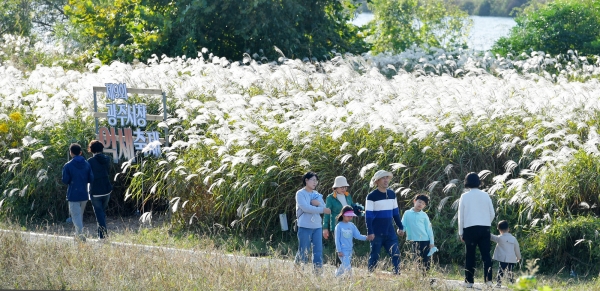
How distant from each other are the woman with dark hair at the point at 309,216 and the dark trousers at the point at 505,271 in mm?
2053

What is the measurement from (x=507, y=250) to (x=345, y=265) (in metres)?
1.84

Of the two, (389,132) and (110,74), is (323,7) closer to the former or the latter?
(110,74)

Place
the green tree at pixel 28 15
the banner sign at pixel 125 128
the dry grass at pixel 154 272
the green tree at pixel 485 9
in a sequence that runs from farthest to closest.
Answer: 1. the green tree at pixel 485 9
2. the green tree at pixel 28 15
3. the banner sign at pixel 125 128
4. the dry grass at pixel 154 272

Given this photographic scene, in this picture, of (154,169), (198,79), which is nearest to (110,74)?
(198,79)

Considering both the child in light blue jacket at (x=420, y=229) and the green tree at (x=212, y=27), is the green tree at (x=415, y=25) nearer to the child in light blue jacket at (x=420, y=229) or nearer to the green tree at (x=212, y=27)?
the green tree at (x=212, y=27)

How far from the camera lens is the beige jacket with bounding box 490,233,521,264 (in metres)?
9.66

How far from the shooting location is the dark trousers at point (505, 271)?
924 cm

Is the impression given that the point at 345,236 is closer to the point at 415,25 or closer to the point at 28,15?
the point at 415,25

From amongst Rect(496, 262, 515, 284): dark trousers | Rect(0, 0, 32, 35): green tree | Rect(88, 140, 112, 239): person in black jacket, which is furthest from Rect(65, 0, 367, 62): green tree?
Rect(496, 262, 515, 284): dark trousers

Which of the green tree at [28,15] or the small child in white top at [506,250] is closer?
the small child in white top at [506,250]

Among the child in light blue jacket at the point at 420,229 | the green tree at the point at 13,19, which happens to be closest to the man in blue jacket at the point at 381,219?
the child in light blue jacket at the point at 420,229

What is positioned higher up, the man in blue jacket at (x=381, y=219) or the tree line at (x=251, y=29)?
the tree line at (x=251, y=29)

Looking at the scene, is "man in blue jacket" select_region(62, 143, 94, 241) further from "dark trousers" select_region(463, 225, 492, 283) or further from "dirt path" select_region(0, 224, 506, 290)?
"dark trousers" select_region(463, 225, 492, 283)

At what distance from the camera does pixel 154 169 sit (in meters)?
13.8
